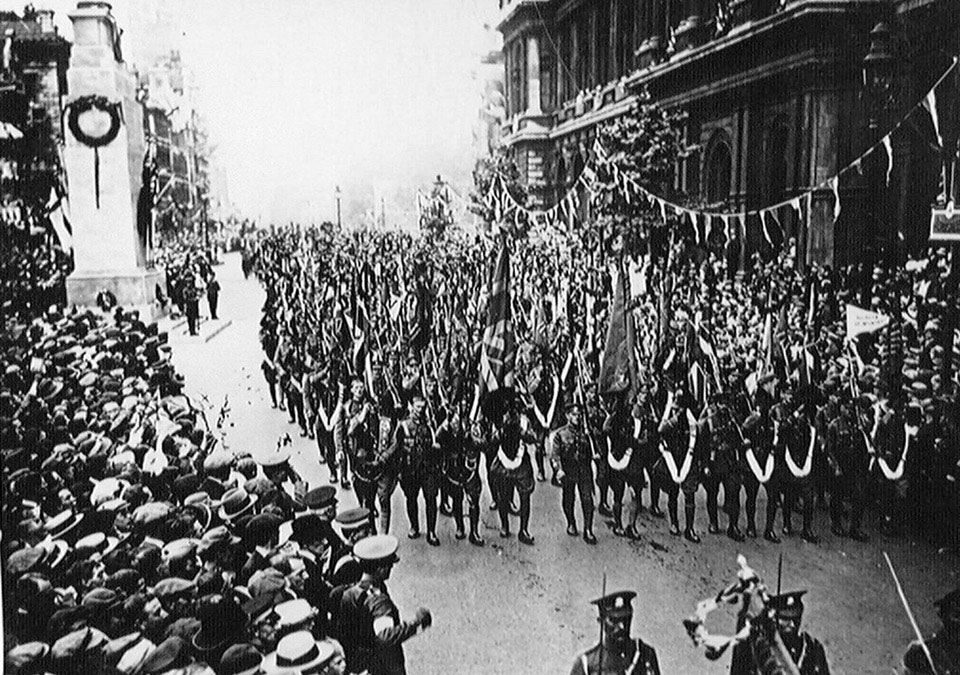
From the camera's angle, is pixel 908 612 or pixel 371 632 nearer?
pixel 371 632

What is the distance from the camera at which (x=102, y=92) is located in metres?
7.90

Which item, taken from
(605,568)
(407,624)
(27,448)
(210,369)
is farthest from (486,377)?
(27,448)

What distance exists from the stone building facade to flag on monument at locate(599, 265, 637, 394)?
4.14 ft

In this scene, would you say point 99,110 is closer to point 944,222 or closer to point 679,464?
point 679,464

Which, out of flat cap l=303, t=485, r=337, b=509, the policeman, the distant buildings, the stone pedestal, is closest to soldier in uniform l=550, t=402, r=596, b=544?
flat cap l=303, t=485, r=337, b=509

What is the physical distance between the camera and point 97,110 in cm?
800

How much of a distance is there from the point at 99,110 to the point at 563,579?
6.50m

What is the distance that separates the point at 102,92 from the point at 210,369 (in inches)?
124

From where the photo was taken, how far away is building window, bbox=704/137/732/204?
291 inches

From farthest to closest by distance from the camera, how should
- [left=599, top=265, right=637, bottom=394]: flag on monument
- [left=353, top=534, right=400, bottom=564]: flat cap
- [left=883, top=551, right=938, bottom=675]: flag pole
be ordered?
[left=599, top=265, right=637, bottom=394]: flag on monument < [left=353, top=534, right=400, bottom=564]: flat cap < [left=883, top=551, right=938, bottom=675]: flag pole

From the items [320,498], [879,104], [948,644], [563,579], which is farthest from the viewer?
[879,104]

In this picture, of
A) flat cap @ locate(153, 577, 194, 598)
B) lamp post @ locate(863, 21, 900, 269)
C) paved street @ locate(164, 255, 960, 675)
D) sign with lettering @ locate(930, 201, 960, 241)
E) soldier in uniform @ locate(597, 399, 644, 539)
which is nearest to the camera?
flat cap @ locate(153, 577, 194, 598)

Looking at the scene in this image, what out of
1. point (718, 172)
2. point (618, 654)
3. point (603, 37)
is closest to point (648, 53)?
point (603, 37)

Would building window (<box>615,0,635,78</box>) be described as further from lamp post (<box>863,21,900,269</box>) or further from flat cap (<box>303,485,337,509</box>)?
flat cap (<box>303,485,337,509</box>)
